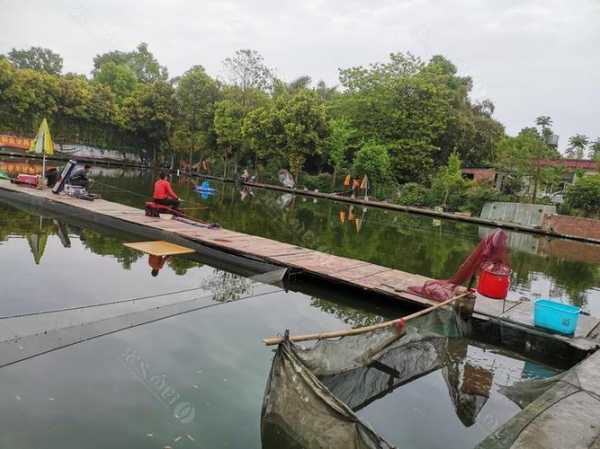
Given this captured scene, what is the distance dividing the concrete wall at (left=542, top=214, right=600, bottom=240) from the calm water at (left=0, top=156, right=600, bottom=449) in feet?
40.0

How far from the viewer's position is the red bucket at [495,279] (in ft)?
21.3

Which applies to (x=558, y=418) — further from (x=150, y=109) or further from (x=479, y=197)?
(x=150, y=109)

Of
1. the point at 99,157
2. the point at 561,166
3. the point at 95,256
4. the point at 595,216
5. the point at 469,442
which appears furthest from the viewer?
the point at 99,157

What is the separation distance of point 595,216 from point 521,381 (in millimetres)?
20940

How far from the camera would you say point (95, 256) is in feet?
28.7

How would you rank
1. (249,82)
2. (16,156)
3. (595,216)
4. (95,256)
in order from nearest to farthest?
(95,256), (595,216), (16,156), (249,82)

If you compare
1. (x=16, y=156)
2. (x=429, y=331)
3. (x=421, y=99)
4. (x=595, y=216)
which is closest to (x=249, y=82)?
(x=421, y=99)

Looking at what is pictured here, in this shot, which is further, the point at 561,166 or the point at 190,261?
the point at 561,166

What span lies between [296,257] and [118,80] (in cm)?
4880

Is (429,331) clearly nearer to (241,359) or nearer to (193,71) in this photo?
(241,359)

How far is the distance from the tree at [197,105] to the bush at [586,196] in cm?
2841

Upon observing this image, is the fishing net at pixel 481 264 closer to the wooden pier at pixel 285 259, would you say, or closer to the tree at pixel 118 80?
the wooden pier at pixel 285 259

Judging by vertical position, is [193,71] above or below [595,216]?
above

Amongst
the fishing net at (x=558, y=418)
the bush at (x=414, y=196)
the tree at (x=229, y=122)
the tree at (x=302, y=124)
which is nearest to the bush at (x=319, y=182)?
the tree at (x=302, y=124)
